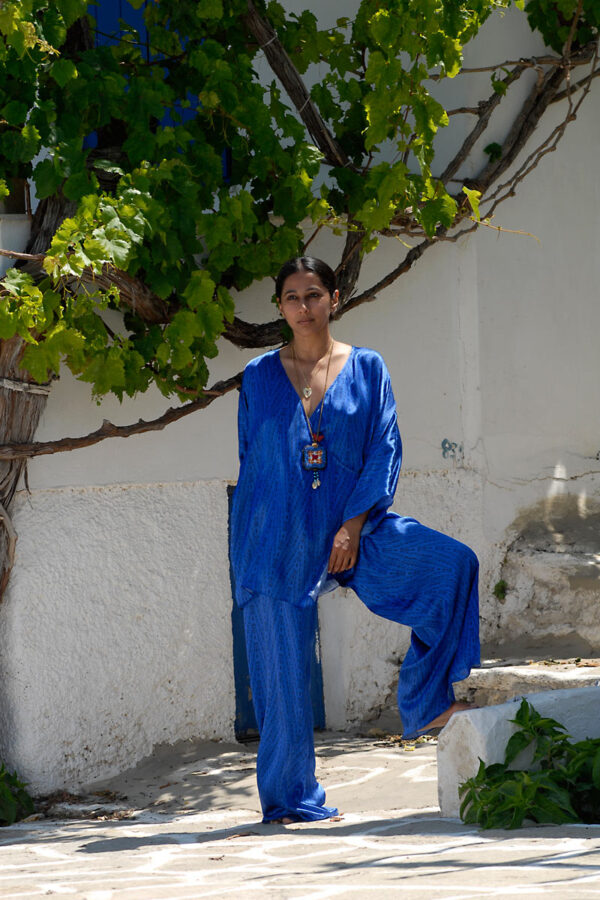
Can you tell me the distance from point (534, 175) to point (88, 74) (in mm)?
2425

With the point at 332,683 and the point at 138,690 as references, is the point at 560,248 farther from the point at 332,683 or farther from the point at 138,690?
the point at 138,690

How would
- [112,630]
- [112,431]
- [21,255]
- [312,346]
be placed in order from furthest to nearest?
[112,630] → [112,431] → [21,255] → [312,346]

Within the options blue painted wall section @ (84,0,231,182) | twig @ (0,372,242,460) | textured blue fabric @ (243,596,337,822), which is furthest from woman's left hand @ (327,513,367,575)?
blue painted wall section @ (84,0,231,182)

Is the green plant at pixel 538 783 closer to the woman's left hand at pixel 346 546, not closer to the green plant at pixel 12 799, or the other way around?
the woman's left hand at pixel 346 546

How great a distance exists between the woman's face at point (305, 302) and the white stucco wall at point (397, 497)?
4.54 feet

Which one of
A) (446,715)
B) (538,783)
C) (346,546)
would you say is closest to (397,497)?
(346,546)

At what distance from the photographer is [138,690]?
5.22 m

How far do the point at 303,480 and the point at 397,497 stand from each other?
1.93 meters

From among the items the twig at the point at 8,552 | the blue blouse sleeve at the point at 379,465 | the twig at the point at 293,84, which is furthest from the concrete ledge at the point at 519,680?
the twig at the point at 293,84

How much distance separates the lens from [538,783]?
339 centimetres

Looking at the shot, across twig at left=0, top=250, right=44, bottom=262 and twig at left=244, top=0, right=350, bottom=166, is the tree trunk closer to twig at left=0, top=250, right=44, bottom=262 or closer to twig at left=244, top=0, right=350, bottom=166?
twig at left=0, top=250, right=44, bottom=262

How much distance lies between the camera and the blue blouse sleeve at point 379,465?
155 inches

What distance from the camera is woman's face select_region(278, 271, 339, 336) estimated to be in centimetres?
402

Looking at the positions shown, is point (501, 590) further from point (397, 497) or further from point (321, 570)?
point (321, 570)
